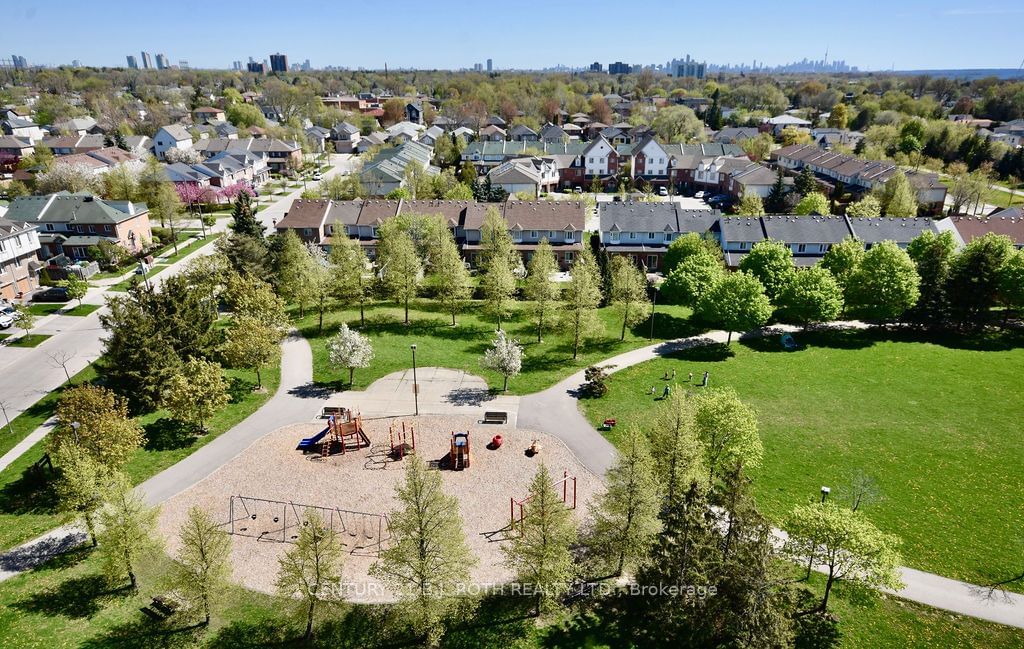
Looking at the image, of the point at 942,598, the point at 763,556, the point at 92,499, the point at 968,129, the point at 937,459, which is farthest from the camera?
the point at 968,129

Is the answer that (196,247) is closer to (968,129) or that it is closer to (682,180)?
(682,180)

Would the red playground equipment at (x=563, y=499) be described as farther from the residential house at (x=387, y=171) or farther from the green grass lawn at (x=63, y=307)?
the residential house at (x=387, y=171)

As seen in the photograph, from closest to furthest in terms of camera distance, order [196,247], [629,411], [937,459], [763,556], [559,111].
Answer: [763,556] < [937,459] < [629,411] < [196,247] < [559,111]

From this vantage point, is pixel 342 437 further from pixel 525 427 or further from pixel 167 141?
pixel 167 141

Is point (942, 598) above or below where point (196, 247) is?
below

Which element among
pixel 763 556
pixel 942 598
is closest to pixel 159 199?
pixel 763 556

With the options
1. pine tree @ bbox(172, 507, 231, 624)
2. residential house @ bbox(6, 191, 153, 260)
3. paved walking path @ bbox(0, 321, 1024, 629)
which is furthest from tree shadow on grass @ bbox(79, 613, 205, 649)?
residential house @ bbox(6, 191, 153, 260)

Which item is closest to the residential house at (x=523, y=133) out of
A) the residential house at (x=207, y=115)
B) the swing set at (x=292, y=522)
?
the residential house at (x=207, y=115)

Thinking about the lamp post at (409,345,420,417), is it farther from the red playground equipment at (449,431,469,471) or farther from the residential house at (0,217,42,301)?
the residential house at (0,217,42,301)
